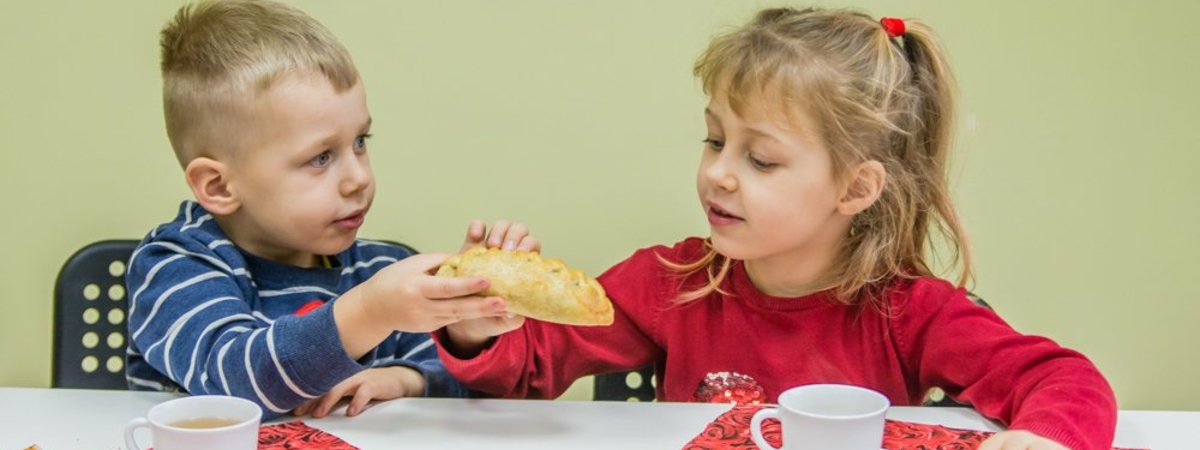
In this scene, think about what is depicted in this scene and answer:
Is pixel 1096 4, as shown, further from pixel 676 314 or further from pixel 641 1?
pixel 676 314

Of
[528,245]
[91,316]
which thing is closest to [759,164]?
[528,245]

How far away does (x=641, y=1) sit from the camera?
1.81m

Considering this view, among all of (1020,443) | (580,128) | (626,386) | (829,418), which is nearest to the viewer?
(829,418)

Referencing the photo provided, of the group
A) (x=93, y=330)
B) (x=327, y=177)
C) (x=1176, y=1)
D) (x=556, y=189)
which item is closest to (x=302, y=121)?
(x=327, y=177)

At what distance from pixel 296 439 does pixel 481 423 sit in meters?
0.17

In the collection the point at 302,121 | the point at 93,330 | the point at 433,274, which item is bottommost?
the point at 93,330

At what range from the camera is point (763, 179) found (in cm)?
131

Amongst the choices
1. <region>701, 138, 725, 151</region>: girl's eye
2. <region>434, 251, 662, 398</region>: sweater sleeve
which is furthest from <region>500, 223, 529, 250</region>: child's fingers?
<region>701, 138, 725, 151</region>: girl's eye

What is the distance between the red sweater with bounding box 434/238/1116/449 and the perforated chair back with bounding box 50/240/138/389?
0.48 m

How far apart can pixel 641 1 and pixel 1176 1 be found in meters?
0.80

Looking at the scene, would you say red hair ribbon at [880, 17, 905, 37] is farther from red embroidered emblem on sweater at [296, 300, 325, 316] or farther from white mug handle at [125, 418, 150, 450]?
white mug handle at [125, 418, 150, 450]

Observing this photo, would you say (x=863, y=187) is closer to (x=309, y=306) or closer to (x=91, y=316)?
(x=309, y=306)

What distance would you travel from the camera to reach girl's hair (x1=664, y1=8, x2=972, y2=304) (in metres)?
1.32

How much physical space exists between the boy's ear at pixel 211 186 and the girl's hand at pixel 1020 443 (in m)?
0.83
